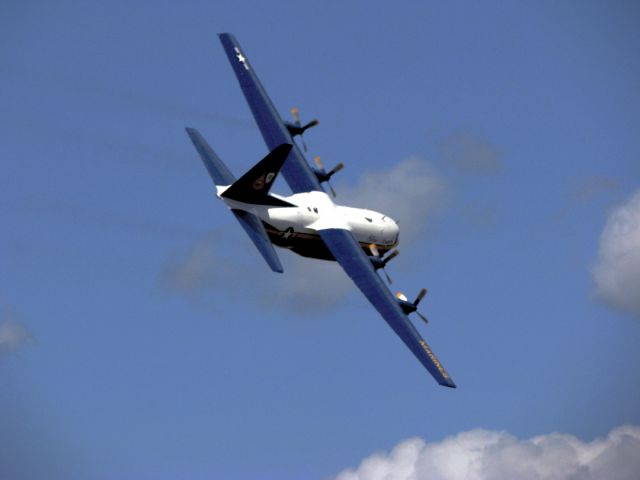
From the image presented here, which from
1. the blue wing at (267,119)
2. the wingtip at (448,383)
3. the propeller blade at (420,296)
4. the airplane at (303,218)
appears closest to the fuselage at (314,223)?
the airplane at (303,218)

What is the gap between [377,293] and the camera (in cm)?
9394

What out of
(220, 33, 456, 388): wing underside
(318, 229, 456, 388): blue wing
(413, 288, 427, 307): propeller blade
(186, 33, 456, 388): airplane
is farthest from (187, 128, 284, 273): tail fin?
(413, 288, 427, 307): propeller blade

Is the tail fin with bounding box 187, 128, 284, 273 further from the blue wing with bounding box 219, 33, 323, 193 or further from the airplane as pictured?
the blue wing with bounding box 219, 33, 323, 193

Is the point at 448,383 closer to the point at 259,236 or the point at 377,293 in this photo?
the point at 377,293

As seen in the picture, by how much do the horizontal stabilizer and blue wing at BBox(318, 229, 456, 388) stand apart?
773cm

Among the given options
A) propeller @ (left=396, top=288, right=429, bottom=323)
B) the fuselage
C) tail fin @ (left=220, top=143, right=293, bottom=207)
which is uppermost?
tail fin @ (left=220, top=143, right=293, bottom=207)

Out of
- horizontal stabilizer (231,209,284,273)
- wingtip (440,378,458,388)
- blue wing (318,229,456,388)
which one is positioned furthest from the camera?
blue wing (318,229,456,388)

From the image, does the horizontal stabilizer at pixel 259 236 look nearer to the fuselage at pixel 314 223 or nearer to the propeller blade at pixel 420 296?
the fuselage at pixel 314 223

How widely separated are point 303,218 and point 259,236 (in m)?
7.83

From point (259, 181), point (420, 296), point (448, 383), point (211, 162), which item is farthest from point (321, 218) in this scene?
point (448, 383)

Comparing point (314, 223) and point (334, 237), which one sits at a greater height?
point (314, 223)

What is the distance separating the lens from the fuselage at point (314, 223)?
94.6 meters

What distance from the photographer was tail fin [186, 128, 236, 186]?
309 ft

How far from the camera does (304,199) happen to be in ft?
324
